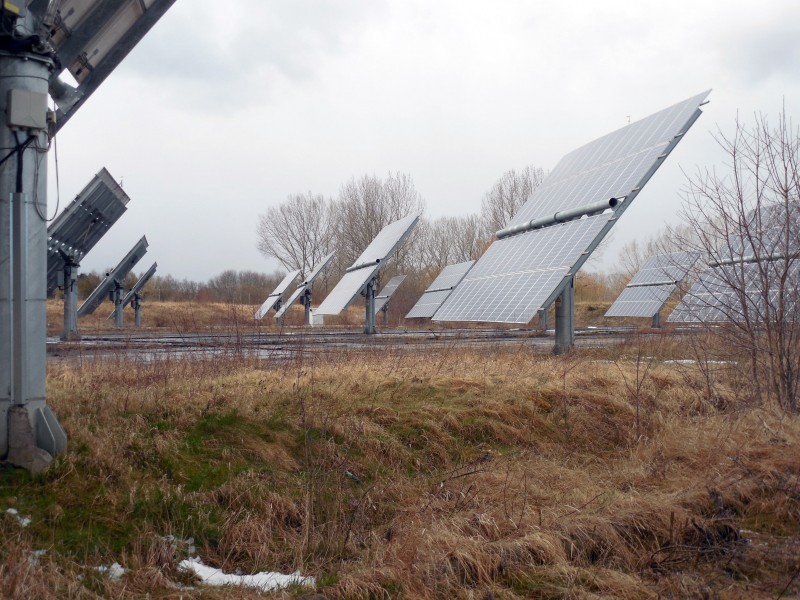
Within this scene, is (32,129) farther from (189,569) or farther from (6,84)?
(189,569)

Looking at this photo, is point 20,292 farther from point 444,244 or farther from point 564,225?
point 444,244

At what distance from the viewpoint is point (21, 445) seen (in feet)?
17.6

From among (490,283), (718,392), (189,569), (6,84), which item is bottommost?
(189,569)

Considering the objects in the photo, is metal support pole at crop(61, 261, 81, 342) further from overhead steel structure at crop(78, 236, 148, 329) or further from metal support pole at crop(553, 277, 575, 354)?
metal support pole at crop(553, 277, 575, 354)

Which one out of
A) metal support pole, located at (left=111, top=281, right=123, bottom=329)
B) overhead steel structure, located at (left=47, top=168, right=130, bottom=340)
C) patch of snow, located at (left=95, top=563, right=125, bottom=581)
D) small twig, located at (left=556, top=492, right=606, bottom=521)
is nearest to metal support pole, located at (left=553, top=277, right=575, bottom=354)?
small twig, located at (left=556, top=492, right=606, bottom=521)

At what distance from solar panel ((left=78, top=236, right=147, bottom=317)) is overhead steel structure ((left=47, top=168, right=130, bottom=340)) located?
667 centimetres

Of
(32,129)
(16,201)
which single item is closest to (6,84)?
(32,129)

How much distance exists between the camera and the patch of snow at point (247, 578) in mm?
4535

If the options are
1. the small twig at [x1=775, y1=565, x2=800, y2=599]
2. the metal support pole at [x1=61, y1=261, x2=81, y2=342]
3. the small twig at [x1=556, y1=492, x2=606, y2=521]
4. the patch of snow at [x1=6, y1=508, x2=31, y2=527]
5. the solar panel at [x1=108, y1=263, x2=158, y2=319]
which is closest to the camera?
the small twig at [x1=775, y1=565, x2=800, y2=599]

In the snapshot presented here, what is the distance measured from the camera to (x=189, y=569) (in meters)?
4.79

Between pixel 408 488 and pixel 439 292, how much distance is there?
27.5m

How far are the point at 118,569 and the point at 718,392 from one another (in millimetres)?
7741

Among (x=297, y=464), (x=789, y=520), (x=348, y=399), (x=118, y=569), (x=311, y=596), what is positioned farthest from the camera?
(x=348, y=399)

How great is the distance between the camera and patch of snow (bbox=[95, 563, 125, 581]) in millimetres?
4484
